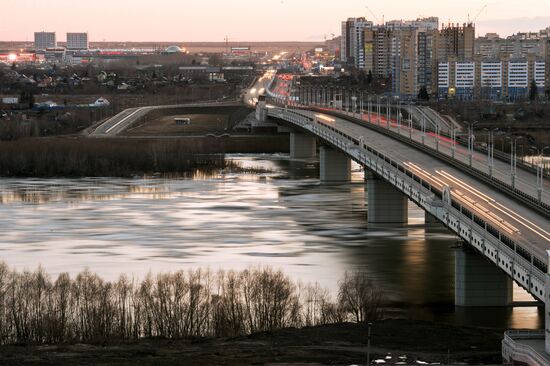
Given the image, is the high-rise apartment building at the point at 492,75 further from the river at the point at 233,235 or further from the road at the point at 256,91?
the river at the point at 233,235

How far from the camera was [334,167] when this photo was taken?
275 feet

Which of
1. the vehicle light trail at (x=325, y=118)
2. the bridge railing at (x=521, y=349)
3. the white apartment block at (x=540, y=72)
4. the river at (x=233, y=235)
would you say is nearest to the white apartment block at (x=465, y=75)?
the white apartment block at (x=540, y=72)

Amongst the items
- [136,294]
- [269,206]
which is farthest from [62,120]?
[136,294]

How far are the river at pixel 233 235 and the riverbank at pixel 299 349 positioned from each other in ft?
11.4

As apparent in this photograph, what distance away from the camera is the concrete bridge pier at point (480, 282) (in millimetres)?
41062

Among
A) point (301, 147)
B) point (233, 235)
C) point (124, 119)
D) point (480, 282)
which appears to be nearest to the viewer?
point (480, 282)

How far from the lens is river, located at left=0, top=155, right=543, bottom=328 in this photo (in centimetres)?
4619

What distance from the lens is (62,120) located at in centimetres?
12144

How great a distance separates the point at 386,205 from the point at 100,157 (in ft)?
110

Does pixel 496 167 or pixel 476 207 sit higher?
pixel 496 167

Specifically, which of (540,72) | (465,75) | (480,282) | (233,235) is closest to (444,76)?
(465,75)

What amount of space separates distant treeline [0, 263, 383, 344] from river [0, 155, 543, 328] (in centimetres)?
224

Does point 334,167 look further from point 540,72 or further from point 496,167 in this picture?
point 540,72

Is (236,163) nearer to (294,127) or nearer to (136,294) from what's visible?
(294,127)
